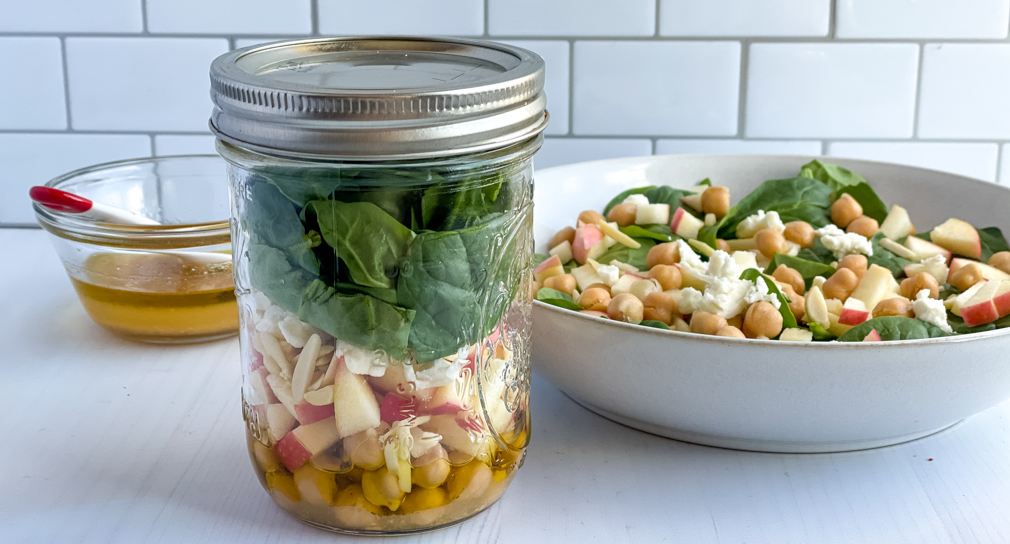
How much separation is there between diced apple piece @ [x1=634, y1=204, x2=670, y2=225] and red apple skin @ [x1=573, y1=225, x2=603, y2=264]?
0.06 metres

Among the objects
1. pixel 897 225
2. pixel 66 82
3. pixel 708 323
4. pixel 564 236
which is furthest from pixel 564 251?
pixel 66 82

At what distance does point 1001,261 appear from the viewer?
0.78 meters

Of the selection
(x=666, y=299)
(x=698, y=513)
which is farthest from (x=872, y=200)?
(x=698, y=513)

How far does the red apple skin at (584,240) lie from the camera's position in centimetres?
82

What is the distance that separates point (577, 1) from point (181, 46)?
0.48 meters

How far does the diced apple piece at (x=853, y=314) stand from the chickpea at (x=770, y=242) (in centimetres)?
13

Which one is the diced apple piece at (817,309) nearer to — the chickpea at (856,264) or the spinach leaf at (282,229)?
the chickpea at (856,264)

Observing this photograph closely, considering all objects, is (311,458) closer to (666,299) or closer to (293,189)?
(293,189)

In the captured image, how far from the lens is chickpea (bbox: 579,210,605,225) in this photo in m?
0.86

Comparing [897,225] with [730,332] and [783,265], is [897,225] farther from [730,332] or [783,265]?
[730,332]

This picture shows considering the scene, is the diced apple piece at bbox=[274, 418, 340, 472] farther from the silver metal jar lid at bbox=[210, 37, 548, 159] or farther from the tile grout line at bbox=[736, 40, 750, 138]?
the tile grout line at bbox=[736, 40, 750, 138]

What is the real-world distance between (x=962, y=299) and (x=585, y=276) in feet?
0.99

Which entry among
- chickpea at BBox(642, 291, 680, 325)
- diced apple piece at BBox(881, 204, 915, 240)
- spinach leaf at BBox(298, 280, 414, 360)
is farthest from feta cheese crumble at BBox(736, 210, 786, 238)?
spinach leaf at BBox(298, 280, 414, 360)

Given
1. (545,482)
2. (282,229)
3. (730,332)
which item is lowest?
(545,482)
